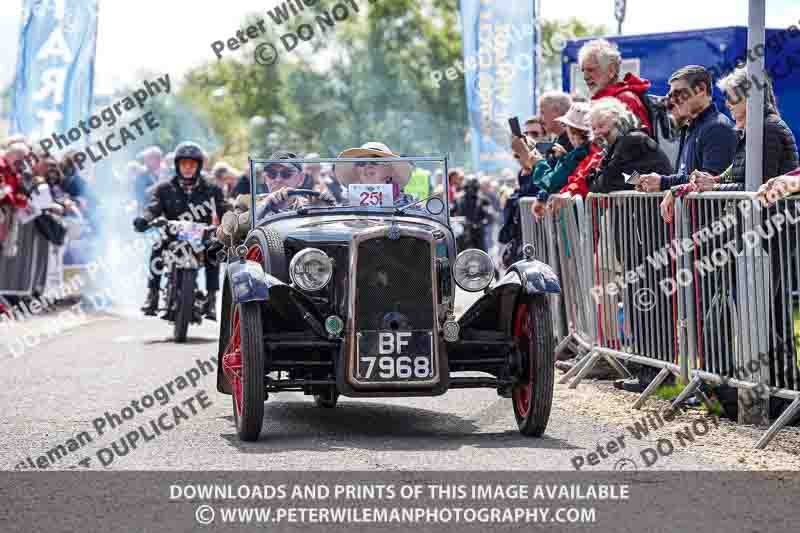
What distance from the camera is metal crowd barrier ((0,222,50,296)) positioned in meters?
18.9

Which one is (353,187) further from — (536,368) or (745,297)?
(745,297)

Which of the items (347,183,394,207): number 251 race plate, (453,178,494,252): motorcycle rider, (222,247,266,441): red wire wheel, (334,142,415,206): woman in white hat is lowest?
(453,178,494,252): motorcycle rider

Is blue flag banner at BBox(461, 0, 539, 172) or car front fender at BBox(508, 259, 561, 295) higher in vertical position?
blue flag banner at BBox(461, 0, 539, 172)

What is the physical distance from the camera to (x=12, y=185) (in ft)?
61.0

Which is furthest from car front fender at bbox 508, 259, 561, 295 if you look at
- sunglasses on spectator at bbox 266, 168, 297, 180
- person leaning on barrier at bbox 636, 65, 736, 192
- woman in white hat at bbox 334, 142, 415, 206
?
sunglasses on spectator at bbox 266, 168, 297, 180

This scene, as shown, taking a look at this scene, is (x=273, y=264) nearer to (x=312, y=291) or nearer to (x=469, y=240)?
(x=312, y=291)

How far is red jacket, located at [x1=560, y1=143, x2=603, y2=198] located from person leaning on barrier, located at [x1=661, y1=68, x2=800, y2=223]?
6.24 ft

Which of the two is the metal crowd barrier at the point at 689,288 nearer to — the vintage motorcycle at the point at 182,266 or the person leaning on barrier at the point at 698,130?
the person leaning on barrier at the point at 698,130

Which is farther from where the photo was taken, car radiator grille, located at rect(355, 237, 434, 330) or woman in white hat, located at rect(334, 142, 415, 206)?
woman in white hat, located at rect(334, 142, 415, 206)

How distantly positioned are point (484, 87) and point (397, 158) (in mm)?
13505

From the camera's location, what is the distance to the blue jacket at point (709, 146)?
9742mm

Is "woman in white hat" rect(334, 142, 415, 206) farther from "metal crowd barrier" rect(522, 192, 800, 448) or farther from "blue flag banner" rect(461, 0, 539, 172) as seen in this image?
"blue flag banner" rect(461, 0, 539, 172)

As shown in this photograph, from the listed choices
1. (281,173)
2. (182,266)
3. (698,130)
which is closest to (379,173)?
(281,173)

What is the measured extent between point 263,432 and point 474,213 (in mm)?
19214
